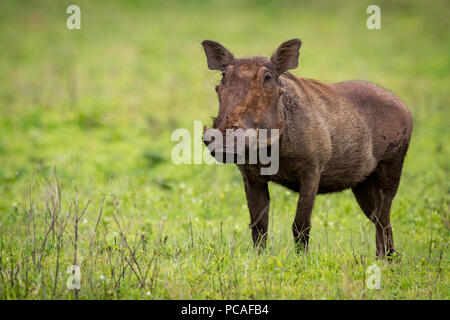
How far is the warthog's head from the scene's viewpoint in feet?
14.0

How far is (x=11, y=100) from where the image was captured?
1306cm

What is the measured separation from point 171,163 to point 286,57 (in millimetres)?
5144

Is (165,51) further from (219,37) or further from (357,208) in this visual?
(357,208)

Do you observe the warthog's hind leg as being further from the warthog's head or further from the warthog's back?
the warthog's head

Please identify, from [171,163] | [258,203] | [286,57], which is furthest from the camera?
[171,163]

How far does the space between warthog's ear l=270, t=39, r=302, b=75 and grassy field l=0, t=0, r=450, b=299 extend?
0.94 meters

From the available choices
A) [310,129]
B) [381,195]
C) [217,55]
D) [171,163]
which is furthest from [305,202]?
[171,163]

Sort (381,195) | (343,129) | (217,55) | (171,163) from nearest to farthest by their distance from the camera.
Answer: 1. (217,55)
2. (343,129)
3. (381,195)
4. (171,163)

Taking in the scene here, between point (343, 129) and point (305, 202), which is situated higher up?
point (343, 129)

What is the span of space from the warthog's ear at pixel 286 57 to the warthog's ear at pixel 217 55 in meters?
0.39

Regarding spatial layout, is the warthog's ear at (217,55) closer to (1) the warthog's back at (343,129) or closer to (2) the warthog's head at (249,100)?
(2) the warthog's head at (249,100)

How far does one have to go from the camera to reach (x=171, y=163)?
9797 millimetres

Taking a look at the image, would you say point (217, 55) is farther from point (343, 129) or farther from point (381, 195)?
point (381, 195)
